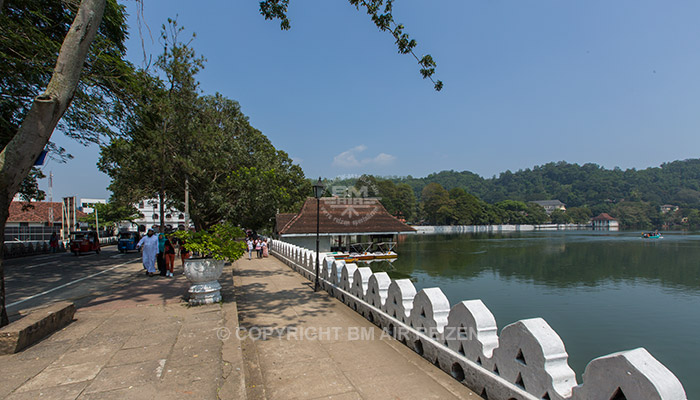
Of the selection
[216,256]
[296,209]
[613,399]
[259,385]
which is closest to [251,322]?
[216,256]

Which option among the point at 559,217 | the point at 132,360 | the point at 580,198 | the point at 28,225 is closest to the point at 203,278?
the point at 132,360

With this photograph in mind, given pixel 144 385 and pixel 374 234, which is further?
pixel 374 234

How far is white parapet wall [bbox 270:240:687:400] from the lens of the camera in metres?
2.33

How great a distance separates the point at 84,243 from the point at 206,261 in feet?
67.6

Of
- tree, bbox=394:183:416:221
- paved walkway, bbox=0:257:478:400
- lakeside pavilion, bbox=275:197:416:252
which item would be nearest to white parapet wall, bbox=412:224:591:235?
tree, bbox=394:183:416:221

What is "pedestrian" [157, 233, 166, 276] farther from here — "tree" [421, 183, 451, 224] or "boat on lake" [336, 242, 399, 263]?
"tree" [421, 183, 451, 224]

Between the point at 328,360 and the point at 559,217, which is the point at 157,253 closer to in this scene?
the point at 328,360

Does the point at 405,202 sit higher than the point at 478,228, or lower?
higher

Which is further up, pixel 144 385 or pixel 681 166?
pixel 681 166

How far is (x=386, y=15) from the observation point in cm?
673

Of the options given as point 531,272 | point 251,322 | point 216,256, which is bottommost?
point 531,272

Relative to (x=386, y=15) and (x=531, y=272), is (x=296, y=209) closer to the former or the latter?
(x=531, y=272)

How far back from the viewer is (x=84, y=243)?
72.3 feet

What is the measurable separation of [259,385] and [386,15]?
6.45 m
